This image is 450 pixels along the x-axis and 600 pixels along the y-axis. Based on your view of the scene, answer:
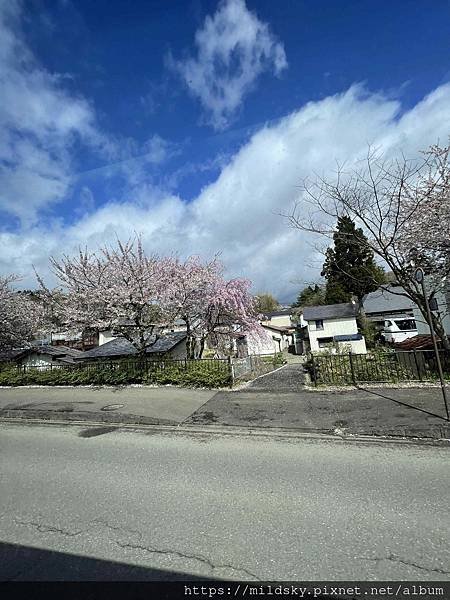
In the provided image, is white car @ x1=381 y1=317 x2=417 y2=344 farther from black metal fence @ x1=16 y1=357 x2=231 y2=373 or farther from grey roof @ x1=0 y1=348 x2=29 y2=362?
grey roof @ x1=0 y1=348 x2=29 y2=362

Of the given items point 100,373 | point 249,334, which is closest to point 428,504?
point 100,373

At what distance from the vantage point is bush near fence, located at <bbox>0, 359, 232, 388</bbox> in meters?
11.2

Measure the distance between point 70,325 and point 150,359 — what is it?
372cm

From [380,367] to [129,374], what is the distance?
9.48 meters

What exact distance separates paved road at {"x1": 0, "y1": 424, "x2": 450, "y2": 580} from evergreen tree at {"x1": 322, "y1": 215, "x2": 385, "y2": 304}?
7594mm

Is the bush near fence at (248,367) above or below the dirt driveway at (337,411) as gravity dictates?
above

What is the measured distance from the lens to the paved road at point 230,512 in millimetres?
2562

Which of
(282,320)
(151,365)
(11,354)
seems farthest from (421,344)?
(282,320)

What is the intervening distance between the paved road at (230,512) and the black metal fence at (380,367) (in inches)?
195

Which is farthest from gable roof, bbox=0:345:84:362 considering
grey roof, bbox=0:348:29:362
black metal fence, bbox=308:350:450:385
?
black metal fence, bbox=308:350:450:385

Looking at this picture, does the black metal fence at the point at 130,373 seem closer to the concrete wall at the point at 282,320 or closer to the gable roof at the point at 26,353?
the gable roof at the point at 26,353

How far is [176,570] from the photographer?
8.27 feet

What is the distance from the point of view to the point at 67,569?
259 centimetres

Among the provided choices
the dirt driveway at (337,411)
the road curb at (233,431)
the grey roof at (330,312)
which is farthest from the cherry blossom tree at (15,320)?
the grey roof at (330,312)
